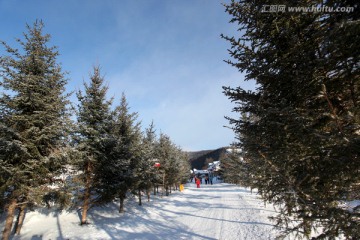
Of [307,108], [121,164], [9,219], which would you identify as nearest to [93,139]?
[121,164]

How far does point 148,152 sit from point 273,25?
17.1 m

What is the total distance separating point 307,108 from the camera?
14.0ft

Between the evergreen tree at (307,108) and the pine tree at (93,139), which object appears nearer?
the evergreen tree at (307,108)

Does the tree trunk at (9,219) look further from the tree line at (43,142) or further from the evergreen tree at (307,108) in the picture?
the evergreen tree at (307,108)

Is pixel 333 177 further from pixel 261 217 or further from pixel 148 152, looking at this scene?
pixel 148 152

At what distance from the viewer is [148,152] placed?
20359 mm

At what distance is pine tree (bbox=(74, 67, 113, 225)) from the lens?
13.0 metres

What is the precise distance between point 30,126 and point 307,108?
35.1 feet

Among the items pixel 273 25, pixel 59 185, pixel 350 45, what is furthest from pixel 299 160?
pixel 59 185

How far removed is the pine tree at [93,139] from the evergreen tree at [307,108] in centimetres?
1027

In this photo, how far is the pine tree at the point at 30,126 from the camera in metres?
9.04

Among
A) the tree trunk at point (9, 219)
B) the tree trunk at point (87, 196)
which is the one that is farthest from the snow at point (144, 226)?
the tree trunk at point (9, 219)

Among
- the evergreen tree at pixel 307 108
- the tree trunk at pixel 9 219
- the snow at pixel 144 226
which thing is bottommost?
the snow at pixel 144 226

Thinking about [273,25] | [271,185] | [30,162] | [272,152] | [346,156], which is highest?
[273,25]
